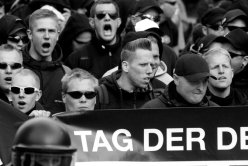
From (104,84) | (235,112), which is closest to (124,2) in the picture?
(104,84)

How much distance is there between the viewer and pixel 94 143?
8266 mm

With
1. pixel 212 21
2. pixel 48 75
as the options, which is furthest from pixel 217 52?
pixel 212 21

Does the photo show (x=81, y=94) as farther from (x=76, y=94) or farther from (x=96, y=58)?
(x=96, y=58)

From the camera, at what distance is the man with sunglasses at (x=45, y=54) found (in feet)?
35.0

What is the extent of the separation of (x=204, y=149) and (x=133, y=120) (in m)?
0.66

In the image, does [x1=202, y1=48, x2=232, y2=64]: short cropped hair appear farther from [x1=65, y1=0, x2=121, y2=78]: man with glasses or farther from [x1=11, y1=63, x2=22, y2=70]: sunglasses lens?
[x1=11, y1=63, x2=22, y2=70]: sunglasses lens

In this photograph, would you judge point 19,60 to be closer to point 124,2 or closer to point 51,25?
point 51,25

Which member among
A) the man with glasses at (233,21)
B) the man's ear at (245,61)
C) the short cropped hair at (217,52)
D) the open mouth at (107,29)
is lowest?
the short cropped hair at (217,52)

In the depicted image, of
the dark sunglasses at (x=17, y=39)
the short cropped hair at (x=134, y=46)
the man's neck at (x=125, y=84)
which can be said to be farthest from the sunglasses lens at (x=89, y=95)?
the dark sunglasses at (x=17, y=39)

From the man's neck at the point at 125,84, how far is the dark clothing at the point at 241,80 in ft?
5.59

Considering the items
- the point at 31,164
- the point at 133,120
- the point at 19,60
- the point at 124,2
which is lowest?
the point at 31,164

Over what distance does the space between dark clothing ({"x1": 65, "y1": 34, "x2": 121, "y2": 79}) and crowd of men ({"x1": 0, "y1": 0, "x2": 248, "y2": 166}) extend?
12 mm

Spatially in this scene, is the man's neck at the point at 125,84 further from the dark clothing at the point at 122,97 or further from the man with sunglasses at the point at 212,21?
the man with sunglasses at the point at 212,21

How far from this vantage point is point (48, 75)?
1078cm
